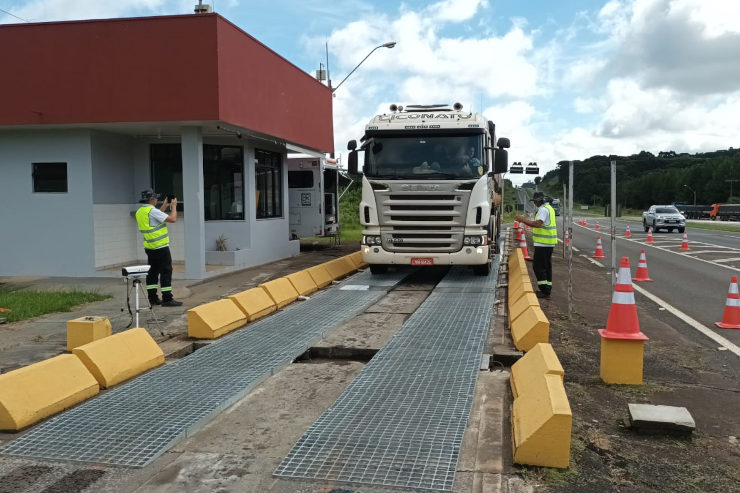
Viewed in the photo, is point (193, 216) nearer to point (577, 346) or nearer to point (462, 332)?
point (462, 332)

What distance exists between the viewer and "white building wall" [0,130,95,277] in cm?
1374

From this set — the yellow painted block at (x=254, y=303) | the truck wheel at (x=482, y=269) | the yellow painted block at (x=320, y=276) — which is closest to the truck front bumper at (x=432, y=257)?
the truck wheel at (x=482, y=269)

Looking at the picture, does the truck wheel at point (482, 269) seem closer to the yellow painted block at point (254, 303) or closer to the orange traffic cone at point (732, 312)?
the orange traffic cone at point (732, 312)

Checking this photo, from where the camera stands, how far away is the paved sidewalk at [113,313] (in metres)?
7.37

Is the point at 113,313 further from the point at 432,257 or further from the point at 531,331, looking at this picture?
the point at 531,331

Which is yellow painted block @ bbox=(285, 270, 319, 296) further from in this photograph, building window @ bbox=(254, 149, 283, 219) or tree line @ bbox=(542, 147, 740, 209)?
tree line @ bbox=(542, 147, 740, 209)

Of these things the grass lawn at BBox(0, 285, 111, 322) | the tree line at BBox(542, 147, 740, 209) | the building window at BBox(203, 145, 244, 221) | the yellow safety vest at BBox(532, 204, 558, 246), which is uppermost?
the tree line at BBox(542, 147, 740, 209)

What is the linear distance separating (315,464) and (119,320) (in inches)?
236

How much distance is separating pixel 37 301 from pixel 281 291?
13.4 ft

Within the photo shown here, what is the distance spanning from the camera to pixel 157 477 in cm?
402

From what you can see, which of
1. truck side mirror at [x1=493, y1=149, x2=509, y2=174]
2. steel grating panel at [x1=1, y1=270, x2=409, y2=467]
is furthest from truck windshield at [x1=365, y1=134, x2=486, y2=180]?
steel grating panel at [x1=1, y1=270, x2=409, y2=467]

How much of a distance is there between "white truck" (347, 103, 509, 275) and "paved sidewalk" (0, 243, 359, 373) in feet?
10.5

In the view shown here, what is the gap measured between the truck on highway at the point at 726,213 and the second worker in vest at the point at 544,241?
56.8 m

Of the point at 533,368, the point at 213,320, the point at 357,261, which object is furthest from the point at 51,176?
the point at 533,368
